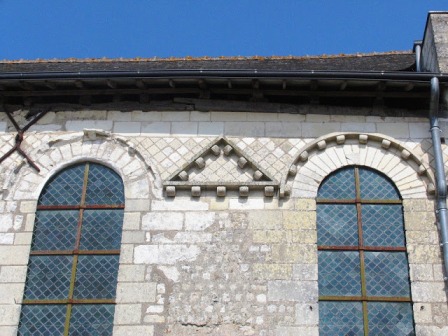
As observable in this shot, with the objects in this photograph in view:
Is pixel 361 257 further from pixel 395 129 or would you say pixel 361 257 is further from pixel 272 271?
pixel 395 129

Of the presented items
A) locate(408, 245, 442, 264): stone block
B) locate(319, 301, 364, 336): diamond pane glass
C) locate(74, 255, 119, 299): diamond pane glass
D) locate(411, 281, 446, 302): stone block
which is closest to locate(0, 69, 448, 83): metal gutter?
locate(408, 245, 442, 264): stone block

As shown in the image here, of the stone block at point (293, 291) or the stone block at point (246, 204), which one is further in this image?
the stone block at point (246, 204)

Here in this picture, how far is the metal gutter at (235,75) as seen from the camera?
337 inches

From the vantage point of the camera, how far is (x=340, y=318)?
302 inches

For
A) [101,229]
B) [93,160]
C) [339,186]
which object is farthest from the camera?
[93,160]

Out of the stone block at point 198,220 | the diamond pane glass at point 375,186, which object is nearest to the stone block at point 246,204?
the stone block at point 198,220

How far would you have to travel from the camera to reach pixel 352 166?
28.0 feet

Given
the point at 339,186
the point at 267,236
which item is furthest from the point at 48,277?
the point at 339,186

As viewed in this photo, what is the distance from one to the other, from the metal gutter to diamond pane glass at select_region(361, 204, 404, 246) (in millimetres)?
1391

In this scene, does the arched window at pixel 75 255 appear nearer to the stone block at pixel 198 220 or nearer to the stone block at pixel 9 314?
the stone block at pixel 9 314

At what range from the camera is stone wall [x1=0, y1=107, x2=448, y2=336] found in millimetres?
7652

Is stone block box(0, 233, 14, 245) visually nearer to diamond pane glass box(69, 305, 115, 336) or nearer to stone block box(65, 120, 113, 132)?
diamond pane glass box(69, 305, 115, 336)

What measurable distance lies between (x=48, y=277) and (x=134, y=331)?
42.8 inches

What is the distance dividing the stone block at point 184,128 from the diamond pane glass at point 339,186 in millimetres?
1506
